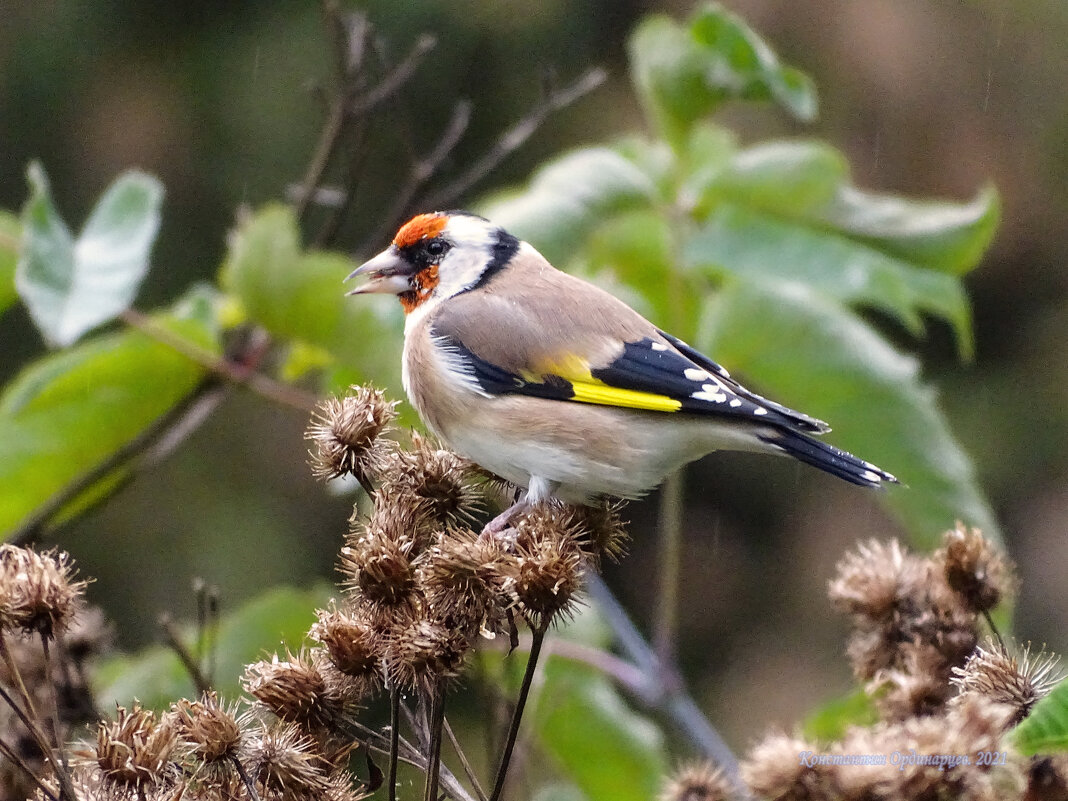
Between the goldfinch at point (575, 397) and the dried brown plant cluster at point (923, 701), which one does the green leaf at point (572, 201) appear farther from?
the dried brown plant cluster at point (923, 701)

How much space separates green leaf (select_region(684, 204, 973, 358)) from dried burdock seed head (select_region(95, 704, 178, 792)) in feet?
4.90

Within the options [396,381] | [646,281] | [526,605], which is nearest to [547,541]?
[526,605]

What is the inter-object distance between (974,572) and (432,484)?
2.65 ft

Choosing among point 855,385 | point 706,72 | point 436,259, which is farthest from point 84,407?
point 855,385

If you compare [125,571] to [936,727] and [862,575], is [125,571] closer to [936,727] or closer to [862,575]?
[862,575]

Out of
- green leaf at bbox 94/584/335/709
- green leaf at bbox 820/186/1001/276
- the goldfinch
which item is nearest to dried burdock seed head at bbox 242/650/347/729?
the goldfinch

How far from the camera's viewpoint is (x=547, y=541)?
159 cm

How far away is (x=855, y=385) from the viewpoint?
2.45 m

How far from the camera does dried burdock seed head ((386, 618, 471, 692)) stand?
1.48 meters

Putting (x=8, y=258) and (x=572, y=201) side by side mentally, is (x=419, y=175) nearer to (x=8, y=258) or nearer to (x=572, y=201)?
(x=572, y=201)

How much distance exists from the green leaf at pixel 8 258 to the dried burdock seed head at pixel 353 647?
1.36m

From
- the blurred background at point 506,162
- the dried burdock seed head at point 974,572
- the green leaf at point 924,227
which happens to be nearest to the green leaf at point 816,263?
the green leaf at point 924,227

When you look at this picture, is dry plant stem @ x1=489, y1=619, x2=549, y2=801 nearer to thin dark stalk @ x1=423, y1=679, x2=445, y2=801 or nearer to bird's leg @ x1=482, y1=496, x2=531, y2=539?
thin dark stalk @ x1=423, y1=679, x2=445, y2=801

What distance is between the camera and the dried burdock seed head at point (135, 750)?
4.56 ft
